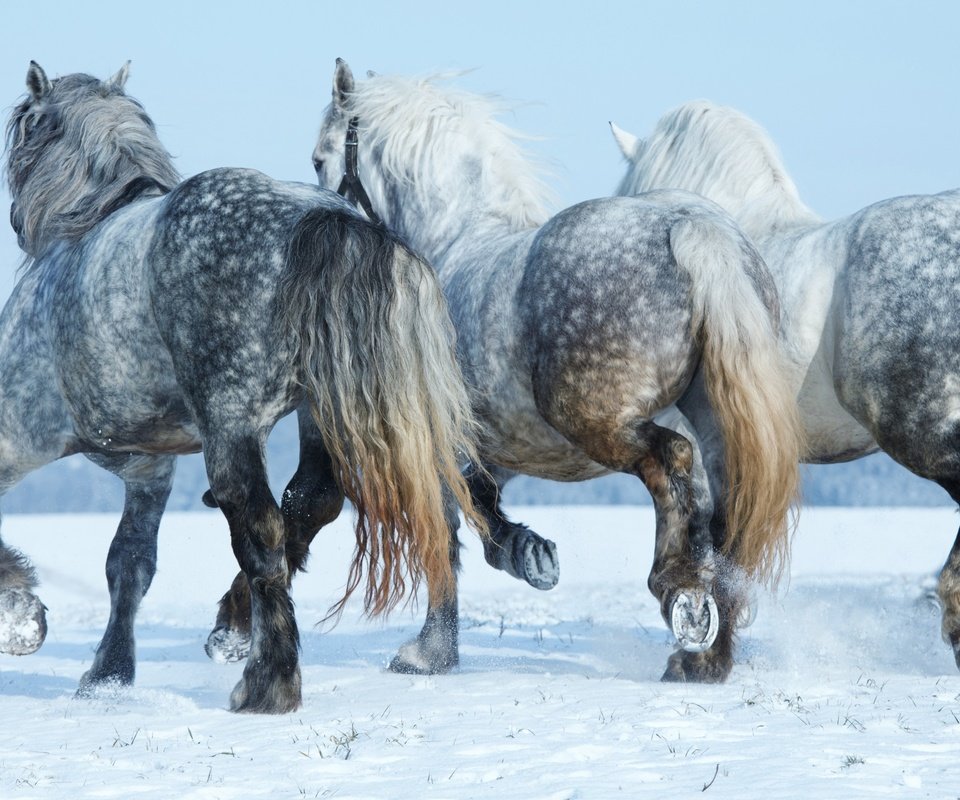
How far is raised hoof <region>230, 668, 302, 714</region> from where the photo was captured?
502 cm

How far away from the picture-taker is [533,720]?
467cm

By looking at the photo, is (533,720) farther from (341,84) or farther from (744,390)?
(341,84)

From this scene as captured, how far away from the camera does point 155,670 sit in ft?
25.3

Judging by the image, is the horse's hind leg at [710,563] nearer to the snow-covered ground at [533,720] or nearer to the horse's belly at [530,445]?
the snow-covered ground at [533,720]

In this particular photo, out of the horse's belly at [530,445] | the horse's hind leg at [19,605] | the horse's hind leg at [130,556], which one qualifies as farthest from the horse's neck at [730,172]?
the horse's hind leg at [19,605]

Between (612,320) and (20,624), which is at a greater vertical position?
(612,320)

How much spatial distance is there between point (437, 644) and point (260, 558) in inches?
81.4

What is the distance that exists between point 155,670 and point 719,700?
3.99 m

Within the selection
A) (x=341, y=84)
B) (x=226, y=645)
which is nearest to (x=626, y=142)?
(x=341, y=84)

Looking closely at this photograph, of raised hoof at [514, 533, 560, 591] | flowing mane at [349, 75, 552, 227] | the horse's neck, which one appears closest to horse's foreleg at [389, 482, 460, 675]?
raised hoof at [514, 533, 560, 591]

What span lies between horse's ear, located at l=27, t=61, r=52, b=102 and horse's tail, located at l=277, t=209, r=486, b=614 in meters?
2.46

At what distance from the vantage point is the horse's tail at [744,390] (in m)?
5.47

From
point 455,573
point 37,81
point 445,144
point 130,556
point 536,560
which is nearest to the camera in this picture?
point 130,556

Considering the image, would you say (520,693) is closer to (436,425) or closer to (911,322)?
(436,425)
